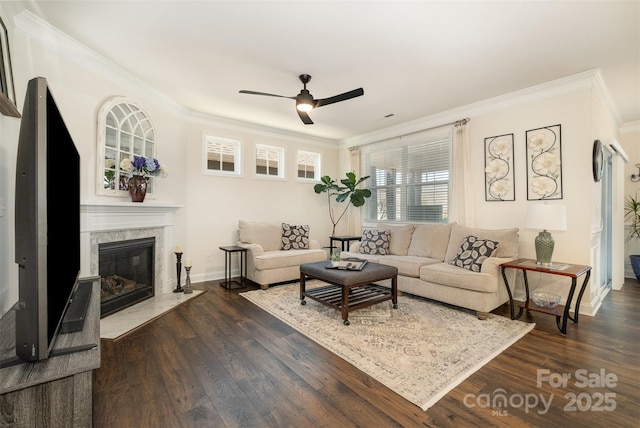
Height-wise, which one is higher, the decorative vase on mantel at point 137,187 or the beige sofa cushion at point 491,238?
the decorative vase on mantel at point 137,187

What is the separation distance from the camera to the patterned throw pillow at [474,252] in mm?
3443

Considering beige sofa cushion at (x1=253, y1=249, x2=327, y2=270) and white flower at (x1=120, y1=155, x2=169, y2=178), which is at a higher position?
white flower at (x1=120, y1=155, x2=169, y2=178)

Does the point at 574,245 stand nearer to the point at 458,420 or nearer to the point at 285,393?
the point at 458,420

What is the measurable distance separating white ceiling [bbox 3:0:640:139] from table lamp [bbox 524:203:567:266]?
1553 mm

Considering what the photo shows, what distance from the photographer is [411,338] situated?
107 inches

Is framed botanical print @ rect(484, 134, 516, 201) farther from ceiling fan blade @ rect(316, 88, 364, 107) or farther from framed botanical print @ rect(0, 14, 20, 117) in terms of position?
framed botanical print @ rect(0, 14, 20, 117)

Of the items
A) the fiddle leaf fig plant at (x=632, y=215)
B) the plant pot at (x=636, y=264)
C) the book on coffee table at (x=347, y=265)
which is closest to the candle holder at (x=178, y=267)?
the book on coffee table at (x=347, y=265)

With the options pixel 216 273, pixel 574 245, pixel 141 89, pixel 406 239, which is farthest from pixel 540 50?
pixel 216 273

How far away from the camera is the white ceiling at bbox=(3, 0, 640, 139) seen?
7.52 feet

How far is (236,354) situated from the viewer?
2.44m

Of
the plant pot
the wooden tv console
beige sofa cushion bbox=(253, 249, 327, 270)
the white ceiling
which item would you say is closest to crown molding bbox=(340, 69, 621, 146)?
the white ceiling

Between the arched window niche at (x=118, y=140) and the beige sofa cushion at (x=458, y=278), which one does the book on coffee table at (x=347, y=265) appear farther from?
the arched window niche at (x=118, y=140)

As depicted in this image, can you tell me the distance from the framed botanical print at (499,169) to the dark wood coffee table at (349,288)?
1.93 m

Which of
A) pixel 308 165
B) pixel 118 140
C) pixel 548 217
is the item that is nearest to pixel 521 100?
pixel 548 217
